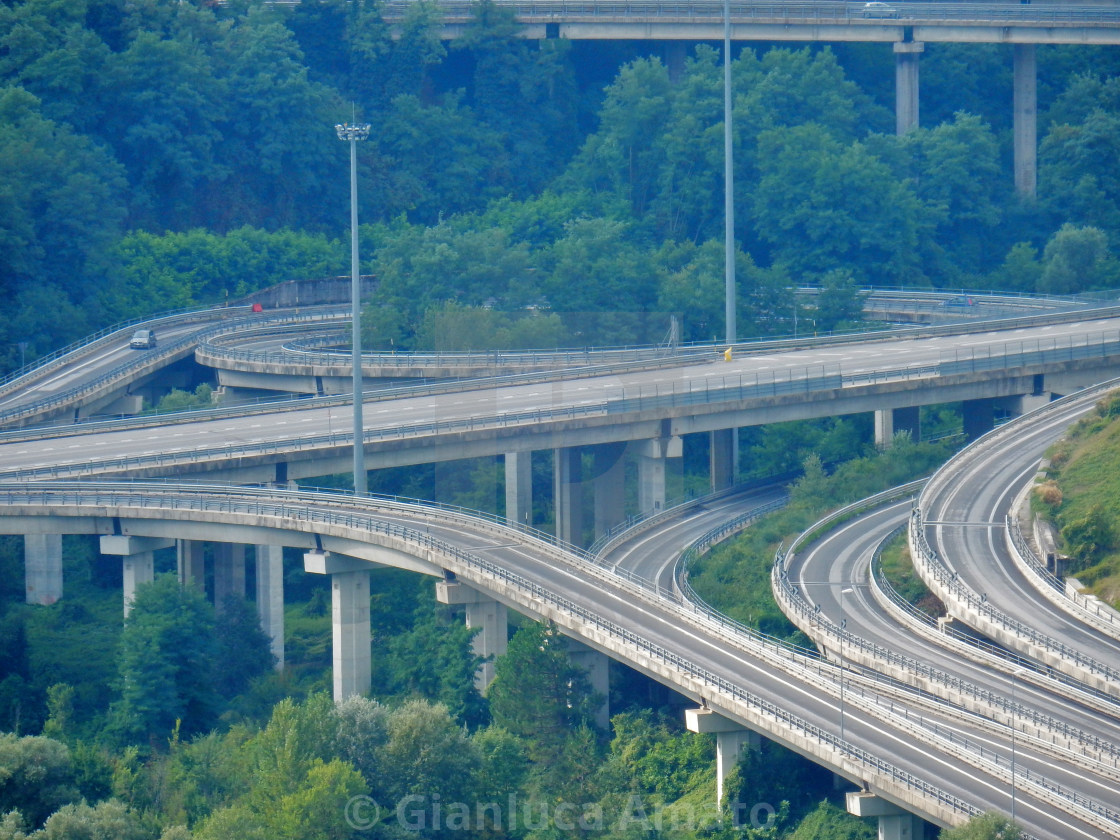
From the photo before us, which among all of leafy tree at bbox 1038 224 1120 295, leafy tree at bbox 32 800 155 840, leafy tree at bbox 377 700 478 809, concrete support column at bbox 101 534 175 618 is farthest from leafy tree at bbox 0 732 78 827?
leafy tree at bbox 1038 224 1120 295

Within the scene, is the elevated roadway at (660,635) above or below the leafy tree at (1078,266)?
below

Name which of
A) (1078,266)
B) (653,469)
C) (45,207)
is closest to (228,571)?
(653,469)

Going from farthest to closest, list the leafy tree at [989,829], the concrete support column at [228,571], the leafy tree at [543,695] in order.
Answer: the concrete support column at [228,571], the leafy tree at [543,695], the leafy tree at [989,829]

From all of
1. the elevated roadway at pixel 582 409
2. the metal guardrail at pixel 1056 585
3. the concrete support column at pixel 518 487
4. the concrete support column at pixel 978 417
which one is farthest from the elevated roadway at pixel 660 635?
the concrete support column at pixel 978 417

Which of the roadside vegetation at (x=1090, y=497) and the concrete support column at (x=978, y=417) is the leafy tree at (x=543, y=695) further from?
the concrete support column at (x=978, y=417)

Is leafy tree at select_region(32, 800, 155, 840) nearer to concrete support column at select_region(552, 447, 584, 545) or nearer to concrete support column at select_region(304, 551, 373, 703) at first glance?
concrete support column at select_region(304, 551, 373, 703)

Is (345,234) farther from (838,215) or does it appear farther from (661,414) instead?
(661,414)

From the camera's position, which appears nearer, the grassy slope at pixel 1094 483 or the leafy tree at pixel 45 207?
the grassy slope at pixel 1094 483

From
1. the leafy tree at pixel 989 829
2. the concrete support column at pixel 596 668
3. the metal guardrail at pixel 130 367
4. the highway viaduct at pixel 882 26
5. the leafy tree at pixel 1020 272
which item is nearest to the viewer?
the leafy tree at pixel 989 829
